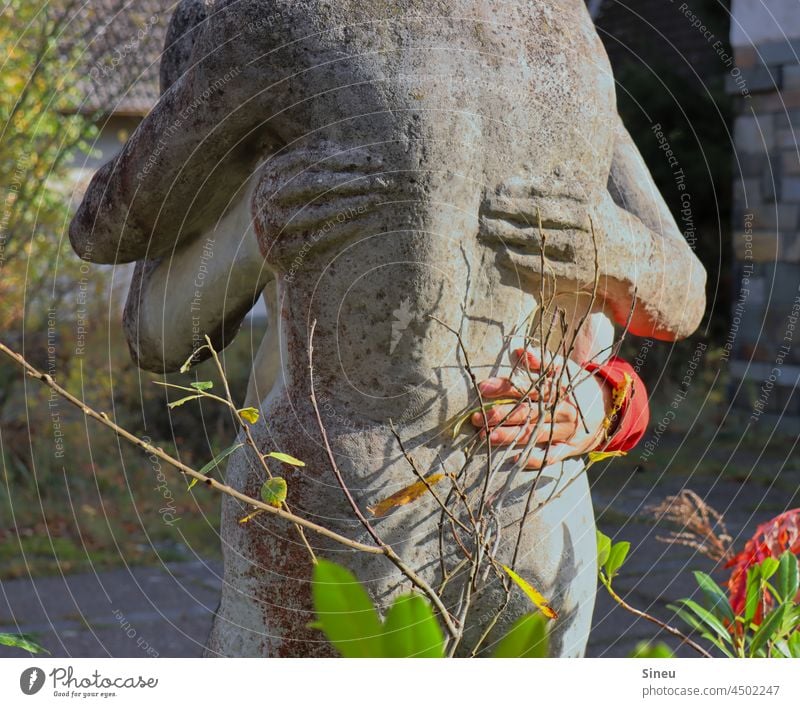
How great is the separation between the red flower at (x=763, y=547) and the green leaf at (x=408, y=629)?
3.09 feet

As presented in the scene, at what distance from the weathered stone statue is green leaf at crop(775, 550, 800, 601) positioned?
37 cm

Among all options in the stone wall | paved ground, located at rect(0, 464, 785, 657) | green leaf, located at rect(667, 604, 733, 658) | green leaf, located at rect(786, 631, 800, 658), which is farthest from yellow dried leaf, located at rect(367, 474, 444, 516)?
the stone wall

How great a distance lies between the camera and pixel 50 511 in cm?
485

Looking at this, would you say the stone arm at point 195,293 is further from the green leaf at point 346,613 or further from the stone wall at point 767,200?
the stone wall at point 767,200

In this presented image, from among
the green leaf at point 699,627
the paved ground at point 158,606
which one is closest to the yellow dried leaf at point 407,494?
the green leaf at point 699,627

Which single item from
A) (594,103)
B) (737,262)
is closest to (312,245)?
(594,103)

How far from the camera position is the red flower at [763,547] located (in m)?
1.70

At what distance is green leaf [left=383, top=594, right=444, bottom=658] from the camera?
85 cm

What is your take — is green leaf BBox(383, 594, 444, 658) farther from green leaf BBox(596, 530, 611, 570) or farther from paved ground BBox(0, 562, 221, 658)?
paved ground BBox(0, 562, 221, 658)

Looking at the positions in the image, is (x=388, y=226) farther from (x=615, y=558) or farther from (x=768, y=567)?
(x=768, y=567)
